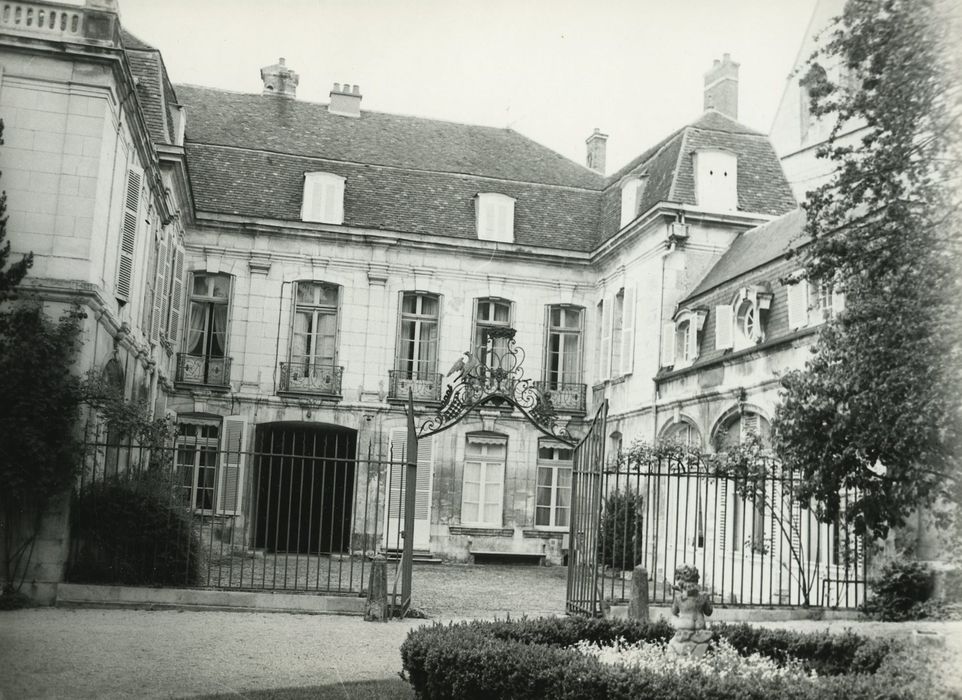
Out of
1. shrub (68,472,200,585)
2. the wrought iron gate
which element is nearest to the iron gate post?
the wrought iron gate

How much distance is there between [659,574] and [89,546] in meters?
10.9

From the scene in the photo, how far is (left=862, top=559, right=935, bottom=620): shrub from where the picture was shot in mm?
11273

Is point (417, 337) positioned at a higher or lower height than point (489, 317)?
lower

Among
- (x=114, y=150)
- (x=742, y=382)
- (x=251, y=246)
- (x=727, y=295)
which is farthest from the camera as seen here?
(x=251, y=246)

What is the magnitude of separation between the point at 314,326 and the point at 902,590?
1397cm

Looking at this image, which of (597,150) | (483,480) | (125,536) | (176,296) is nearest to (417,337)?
(483,480)

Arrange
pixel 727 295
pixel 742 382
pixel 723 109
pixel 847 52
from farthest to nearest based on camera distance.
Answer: pixel 723 109
pixel 727 295
pixel 742 382
pixel 847 52

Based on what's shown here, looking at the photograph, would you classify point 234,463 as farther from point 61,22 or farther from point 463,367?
point 61,22

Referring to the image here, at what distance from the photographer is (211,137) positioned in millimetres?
22609

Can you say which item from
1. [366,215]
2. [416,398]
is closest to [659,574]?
[416,398]

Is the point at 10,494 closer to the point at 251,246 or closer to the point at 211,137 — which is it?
the point at 251,246

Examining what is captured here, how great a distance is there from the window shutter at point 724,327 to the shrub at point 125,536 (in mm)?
9432

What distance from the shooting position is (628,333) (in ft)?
68.4

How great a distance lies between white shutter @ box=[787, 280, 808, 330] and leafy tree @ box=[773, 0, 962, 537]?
194 inches
